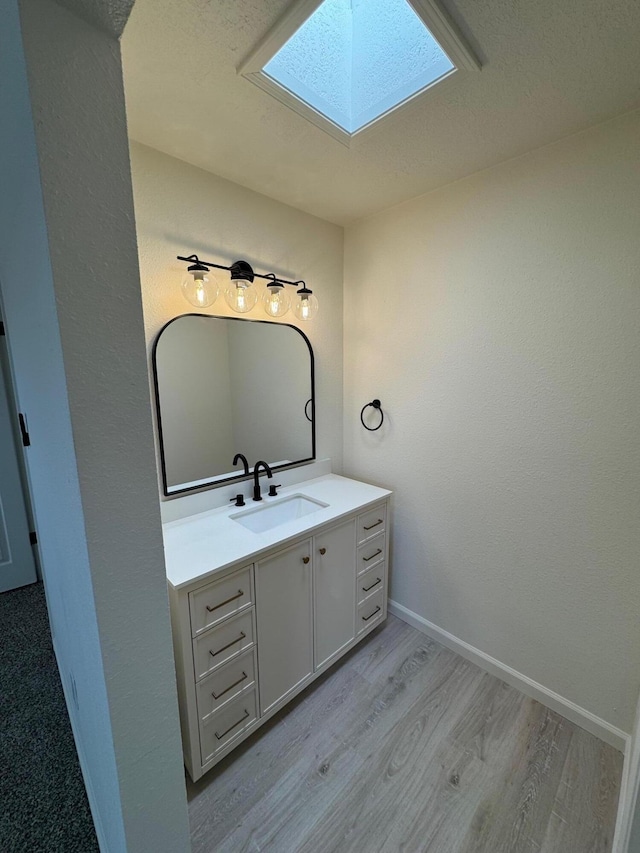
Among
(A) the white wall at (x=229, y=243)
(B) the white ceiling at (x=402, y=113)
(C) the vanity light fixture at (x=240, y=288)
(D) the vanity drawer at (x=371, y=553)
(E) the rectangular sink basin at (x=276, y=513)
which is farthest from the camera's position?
(D) the vanity drawer at (x=371, y=553)

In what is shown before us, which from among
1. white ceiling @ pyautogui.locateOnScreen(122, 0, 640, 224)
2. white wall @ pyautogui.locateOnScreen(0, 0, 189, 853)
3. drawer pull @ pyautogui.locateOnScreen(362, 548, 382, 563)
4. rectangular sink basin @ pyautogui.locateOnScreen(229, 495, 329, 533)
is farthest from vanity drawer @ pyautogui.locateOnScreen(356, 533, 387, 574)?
white ceiling @ pyautogui.locateOnScreen(122, 0, 640, 224)

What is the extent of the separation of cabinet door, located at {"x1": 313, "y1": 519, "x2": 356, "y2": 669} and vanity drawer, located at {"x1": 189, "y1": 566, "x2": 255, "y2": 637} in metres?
0.36

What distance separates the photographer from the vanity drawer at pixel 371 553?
6.09 ft

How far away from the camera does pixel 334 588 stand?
5.66 ft

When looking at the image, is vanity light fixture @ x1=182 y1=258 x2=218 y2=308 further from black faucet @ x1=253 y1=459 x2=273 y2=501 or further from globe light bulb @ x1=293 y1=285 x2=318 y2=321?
black faucet @ x1=253 y1=459 x2=273 y2=501

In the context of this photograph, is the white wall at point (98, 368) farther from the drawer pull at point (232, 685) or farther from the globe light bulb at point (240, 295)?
the globe light bulb at point (240, 295)

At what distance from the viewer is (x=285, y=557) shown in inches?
58.2

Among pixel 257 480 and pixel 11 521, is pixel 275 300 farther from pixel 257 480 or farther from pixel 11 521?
pixel 11 521

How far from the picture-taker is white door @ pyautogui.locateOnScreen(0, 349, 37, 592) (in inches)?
90.7

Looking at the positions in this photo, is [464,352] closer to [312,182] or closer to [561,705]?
[312,182]

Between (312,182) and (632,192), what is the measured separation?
1250 mm

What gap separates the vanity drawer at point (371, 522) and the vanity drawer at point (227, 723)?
823mm

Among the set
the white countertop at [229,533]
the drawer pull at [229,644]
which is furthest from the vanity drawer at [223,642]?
the white countertop at [229,533]

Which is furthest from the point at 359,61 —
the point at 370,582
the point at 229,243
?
the point at 370,582
